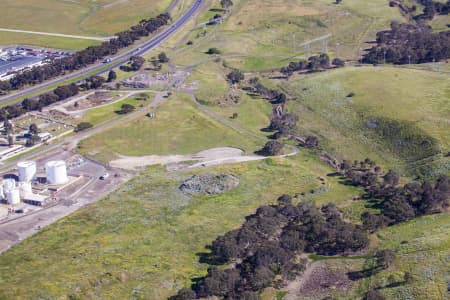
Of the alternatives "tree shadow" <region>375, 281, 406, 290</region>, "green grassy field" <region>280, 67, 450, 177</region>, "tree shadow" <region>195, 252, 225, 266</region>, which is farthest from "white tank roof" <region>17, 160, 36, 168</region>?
"tree shadow" <region>375, 281, 406, 290</region>

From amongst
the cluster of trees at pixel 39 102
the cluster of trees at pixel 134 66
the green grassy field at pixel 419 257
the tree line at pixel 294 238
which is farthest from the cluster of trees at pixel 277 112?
the cluster of trees at pixel 39 102

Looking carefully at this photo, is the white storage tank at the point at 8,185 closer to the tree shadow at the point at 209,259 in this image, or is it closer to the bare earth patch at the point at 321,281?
the tree shadow at the point at 209,259

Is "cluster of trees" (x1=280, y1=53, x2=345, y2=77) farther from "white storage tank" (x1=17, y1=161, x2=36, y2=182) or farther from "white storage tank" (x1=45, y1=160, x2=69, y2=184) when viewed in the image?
"white storage tank" (x1=17, y1=161, x2=36, y2=182)

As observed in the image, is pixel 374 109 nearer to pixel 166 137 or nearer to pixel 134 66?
pixel 166 137

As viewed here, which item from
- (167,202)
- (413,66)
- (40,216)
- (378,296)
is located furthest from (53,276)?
(413,66)

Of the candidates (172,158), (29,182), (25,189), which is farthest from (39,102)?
(25,189)

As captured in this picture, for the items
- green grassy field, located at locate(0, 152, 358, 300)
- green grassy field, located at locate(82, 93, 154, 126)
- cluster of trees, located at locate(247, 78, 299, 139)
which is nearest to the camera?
green grassy field, located at locate(0, 152, 358, 300)
